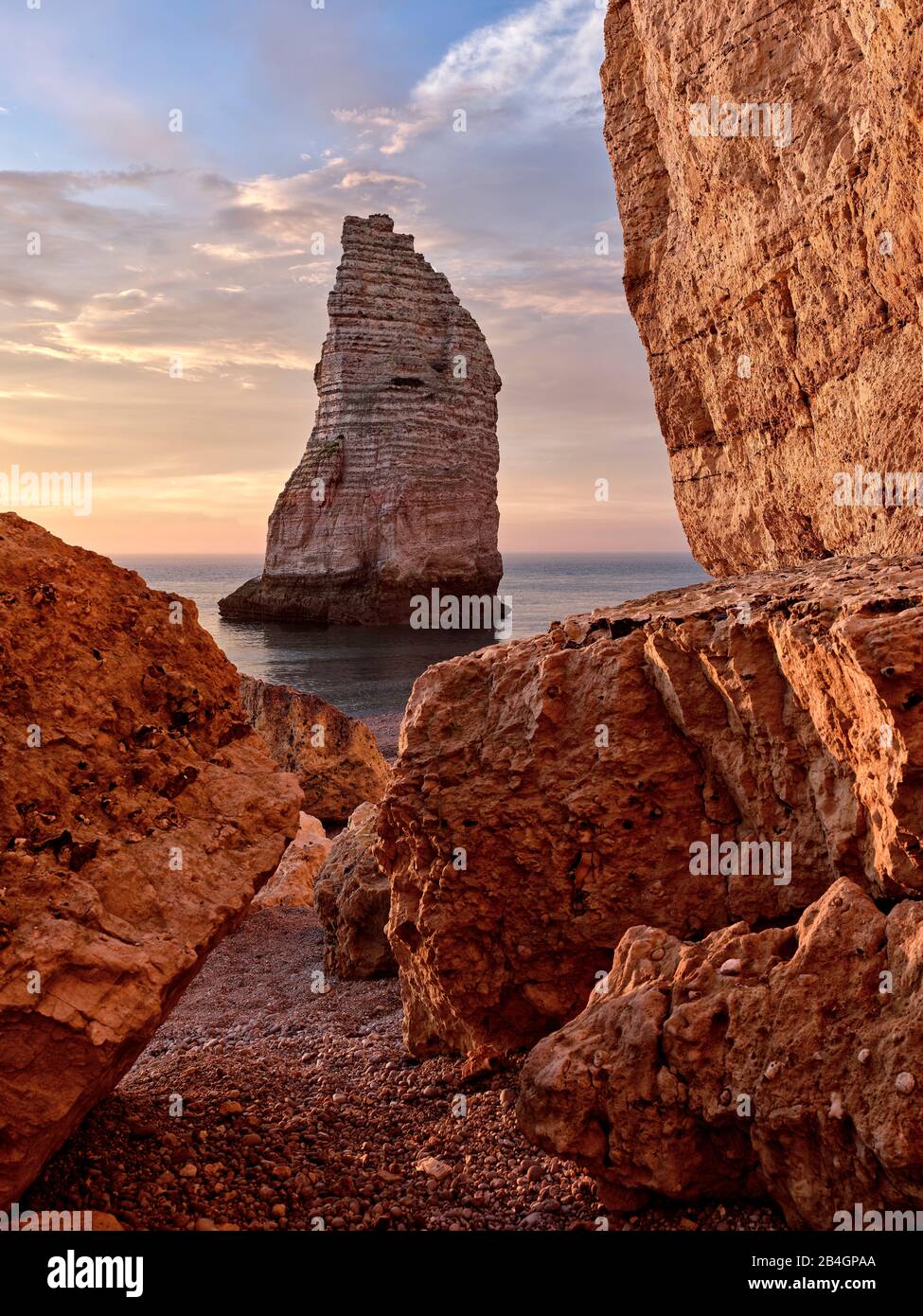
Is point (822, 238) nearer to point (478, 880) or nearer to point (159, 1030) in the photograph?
point (478, 880)

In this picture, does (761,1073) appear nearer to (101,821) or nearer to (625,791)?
(625,791)

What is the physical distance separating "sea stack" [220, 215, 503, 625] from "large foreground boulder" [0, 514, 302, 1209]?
41.8 meters

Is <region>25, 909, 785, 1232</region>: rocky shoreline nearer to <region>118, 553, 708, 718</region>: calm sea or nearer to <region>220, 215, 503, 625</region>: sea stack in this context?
<region>118, 553, 708, 718</region>: calm sea

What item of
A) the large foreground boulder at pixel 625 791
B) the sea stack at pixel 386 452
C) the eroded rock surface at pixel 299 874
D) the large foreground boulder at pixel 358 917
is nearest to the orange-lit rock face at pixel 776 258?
the large foreground boulder at pixel 625 791

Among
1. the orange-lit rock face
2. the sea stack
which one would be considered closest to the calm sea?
the sea stack

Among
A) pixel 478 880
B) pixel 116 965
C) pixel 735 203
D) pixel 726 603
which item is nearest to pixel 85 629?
pixel 116 965

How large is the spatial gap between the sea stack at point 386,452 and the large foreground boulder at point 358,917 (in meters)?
39.0

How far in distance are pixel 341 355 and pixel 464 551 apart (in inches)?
445

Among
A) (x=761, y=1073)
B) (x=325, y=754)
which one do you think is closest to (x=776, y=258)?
(x=761, y=1073)

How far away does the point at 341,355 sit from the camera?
47.0 metres

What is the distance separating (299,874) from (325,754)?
2.39 m

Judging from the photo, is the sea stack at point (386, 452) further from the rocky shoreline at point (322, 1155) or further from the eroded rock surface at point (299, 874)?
the rocky shoreline at point (322, 1155)

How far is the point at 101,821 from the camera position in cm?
380

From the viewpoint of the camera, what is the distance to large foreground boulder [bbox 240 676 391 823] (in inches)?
490
